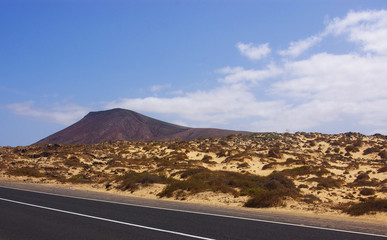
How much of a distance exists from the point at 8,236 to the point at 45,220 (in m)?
2.32

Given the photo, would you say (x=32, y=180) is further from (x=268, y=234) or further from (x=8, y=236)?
(x=268, y=234)

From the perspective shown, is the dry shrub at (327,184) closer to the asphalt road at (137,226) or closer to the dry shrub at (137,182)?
the dry shrub at (137,182)

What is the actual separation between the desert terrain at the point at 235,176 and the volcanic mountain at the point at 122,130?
217 feet

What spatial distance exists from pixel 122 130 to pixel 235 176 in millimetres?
106177

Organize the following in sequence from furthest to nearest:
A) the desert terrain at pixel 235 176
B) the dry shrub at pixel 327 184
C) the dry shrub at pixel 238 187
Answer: the dry shrub at pixel 327 184 → the dry shrub at pixel 238 187 → the desert terrain at pixel 235 176

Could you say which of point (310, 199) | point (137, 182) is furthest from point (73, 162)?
point (310, 199)

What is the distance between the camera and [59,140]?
122812 mm

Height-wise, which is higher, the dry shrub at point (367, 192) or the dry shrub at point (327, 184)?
the dry shrub at point (327, 184)

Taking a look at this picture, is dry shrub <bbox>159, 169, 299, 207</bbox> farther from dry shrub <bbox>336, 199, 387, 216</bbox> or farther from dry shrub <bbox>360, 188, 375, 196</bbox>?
dry shrub <bbox>360, 188, 375, 196</bbox>

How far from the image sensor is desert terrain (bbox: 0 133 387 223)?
1673 centimetres

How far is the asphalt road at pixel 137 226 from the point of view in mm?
8844

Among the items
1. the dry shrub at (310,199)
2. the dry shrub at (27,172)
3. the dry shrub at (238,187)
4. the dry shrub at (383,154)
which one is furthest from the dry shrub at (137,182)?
the dry shrub at (383,154)

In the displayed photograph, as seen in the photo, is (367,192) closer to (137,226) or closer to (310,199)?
(310,199)

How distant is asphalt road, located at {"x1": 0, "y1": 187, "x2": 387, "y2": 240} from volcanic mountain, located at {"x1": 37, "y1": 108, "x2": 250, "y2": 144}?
10510cm
